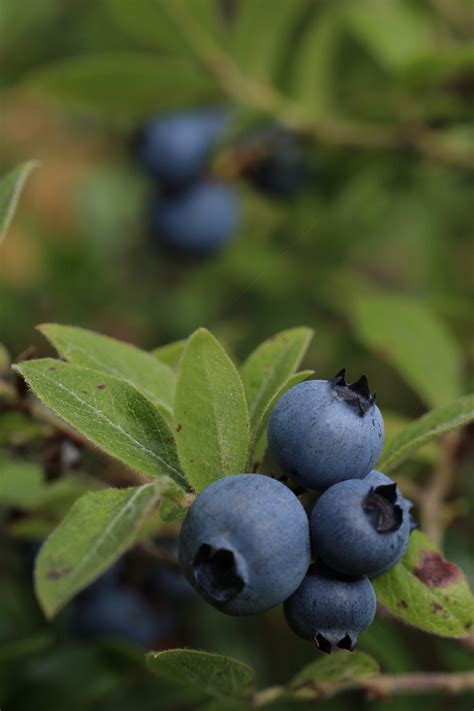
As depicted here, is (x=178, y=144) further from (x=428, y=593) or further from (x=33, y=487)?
(x=428, y=593)

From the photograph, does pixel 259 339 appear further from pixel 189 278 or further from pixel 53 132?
pixel 53 132

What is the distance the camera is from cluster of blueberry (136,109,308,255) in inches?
95.5

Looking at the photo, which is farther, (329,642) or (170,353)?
(170,353)

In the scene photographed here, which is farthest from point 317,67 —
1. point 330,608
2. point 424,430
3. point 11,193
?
point 330,608

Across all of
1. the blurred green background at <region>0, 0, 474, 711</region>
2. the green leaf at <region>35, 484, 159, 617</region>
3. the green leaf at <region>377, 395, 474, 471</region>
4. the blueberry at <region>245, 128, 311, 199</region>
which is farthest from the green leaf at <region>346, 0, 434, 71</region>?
the green leaf at <region>35, 484, 159, 617</region>

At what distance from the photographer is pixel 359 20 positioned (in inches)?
87.3

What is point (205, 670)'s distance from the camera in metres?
1.06

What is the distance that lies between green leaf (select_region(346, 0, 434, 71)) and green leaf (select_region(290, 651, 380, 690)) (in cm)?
134

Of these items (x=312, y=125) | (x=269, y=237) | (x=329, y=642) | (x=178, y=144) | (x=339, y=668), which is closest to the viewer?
→ (x=329, y=642)

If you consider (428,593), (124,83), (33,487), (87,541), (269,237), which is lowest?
(269,237)

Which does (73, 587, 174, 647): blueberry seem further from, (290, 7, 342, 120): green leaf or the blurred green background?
(290, 7, 342, 120): green leaf

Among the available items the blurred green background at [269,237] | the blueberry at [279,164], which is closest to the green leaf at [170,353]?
the blurred green background at [269,237]

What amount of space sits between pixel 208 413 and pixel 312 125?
4.83 feet

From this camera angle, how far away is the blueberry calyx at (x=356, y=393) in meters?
0.95
